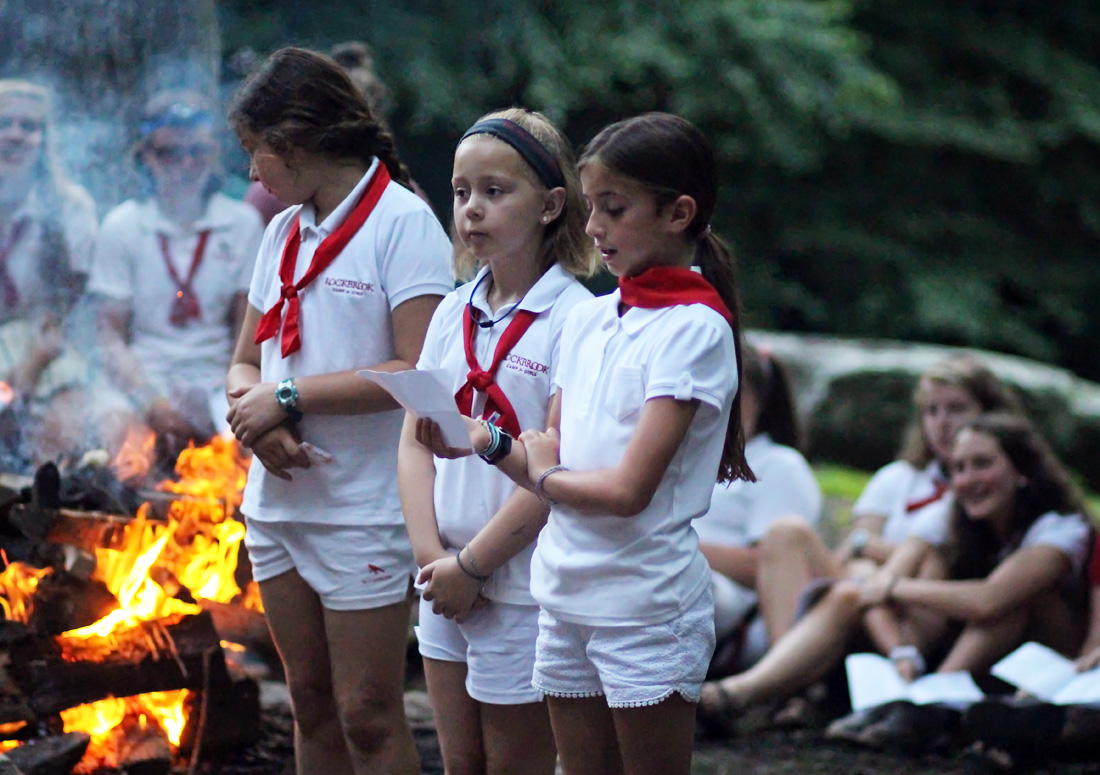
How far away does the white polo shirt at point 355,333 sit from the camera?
10.2 ft

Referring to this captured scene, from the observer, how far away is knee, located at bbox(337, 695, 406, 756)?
3096mm

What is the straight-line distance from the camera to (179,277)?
5.34m

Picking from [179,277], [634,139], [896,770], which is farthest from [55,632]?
[896,770]

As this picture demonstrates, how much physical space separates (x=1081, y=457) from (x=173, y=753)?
823 centimetres

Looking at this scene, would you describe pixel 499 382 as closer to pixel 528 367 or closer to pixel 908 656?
pixel 528 367

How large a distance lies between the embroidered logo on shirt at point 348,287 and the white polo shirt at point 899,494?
3295 millimetres

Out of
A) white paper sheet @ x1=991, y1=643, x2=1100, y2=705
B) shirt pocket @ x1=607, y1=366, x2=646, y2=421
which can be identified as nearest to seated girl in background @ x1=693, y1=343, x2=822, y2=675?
white paper sheet @ x1=991, y1=643, x2=1100, y2=705

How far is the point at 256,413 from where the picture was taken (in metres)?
3.07

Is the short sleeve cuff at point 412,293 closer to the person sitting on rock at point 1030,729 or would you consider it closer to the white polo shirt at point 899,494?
the person sitting on rock at point 1030,729

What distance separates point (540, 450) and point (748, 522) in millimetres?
2979

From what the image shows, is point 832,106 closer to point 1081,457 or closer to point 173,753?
point 1081,457

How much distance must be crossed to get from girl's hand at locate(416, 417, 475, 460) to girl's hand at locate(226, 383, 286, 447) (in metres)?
0.46

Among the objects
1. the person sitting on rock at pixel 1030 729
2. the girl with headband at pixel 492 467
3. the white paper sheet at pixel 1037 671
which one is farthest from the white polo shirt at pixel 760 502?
the girl with headband at pixel 492 467

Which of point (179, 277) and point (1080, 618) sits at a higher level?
point (179, 277)
